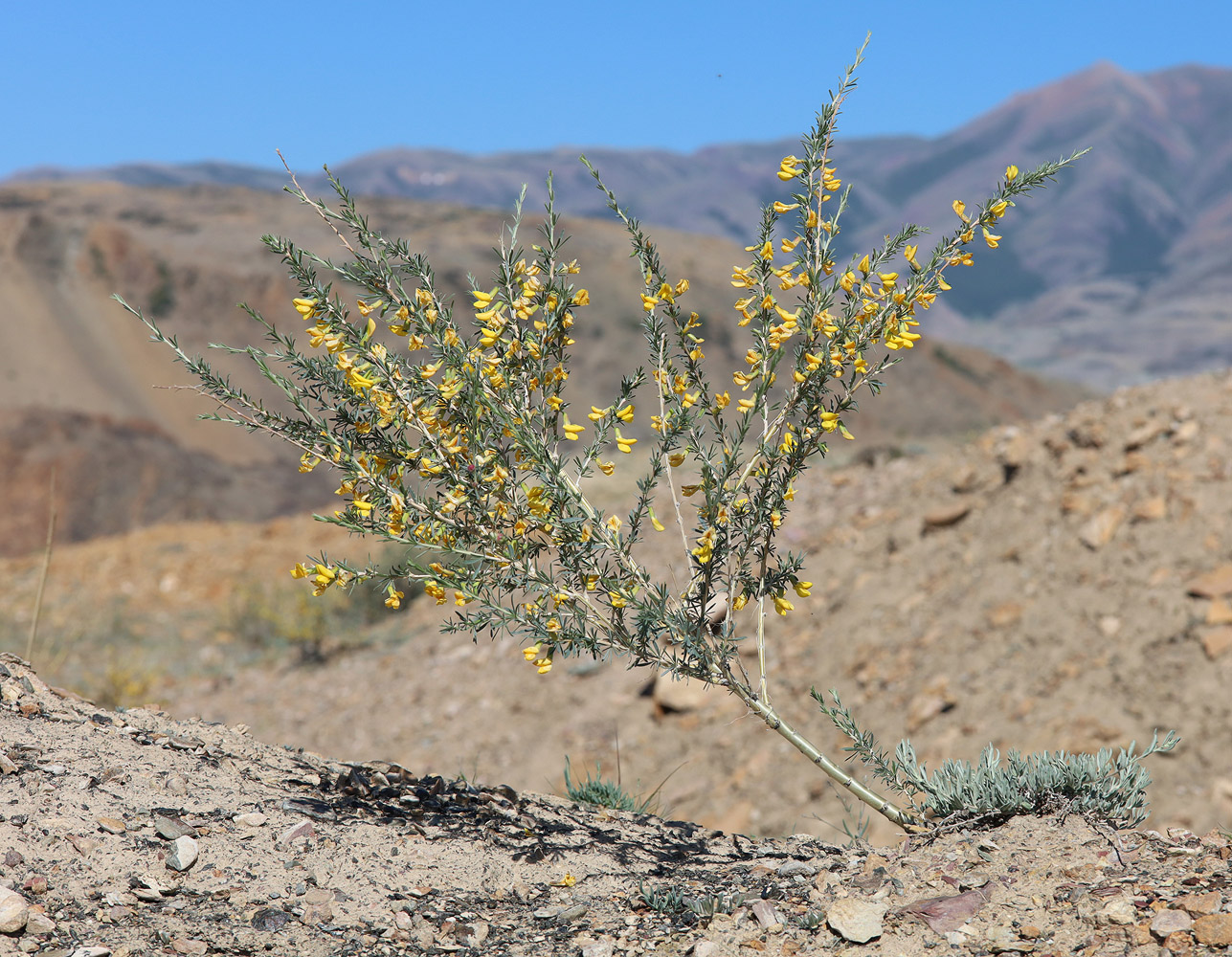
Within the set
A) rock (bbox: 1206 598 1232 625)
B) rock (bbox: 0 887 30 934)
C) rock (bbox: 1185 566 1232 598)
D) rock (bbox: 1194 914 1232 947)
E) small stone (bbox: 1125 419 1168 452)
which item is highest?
small stone (bbox: 1125 419 1168 452)

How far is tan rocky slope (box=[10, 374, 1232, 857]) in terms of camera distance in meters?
6.27

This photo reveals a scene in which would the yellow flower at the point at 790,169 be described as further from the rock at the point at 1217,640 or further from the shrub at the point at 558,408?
the rock at the point at 1217,640

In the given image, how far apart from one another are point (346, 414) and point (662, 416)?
2.85 ft

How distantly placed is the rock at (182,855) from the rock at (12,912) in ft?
1.12

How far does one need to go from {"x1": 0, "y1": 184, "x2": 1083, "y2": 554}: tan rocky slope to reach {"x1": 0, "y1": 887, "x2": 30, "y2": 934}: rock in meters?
13.2

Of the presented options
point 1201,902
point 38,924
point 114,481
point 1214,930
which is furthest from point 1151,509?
point 114,481

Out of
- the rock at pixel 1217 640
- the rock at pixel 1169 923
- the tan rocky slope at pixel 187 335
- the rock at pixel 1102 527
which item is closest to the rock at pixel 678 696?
the rock at pixel 1102 527

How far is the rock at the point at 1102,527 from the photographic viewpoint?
7223 mm

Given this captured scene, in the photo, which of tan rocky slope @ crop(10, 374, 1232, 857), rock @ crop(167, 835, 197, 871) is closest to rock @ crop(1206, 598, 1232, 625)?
tan rocky slope @ crop(10, 374, 1232, 857)

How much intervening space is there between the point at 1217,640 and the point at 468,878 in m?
5.32

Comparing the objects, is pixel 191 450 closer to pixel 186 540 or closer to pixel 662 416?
pixel 186 540

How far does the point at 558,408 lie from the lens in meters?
2.71

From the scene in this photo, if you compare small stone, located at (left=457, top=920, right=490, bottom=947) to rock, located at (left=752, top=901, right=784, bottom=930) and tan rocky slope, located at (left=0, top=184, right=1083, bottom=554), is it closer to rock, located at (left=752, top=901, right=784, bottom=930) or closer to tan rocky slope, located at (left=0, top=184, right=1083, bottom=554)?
rock, located at (left=752, top=901, right=784, bottom=930)

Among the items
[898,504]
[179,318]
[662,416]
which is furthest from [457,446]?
[179,318]
